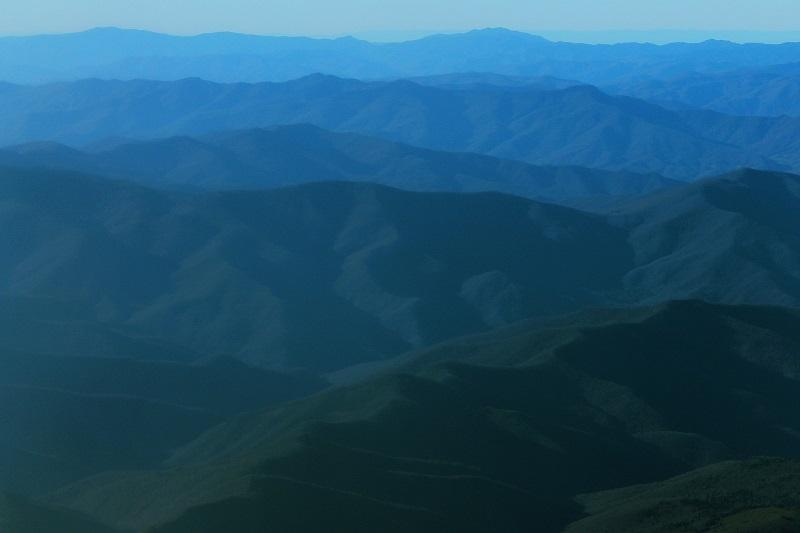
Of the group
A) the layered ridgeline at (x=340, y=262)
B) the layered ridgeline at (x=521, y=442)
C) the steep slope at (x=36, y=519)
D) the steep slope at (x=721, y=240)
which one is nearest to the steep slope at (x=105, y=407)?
the layered ridgeline at (x=521, y=442)

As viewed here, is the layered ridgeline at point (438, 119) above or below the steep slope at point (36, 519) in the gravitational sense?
below

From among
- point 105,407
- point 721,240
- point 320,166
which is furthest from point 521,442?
point 320,166

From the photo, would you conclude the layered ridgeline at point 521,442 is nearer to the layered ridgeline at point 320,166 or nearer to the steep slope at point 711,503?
the steep slope at point 711,503

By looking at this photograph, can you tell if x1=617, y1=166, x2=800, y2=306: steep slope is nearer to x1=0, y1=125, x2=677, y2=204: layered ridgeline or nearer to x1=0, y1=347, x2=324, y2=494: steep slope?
x1=0, y1=125, x2=677, y2=204: layered ridgeline

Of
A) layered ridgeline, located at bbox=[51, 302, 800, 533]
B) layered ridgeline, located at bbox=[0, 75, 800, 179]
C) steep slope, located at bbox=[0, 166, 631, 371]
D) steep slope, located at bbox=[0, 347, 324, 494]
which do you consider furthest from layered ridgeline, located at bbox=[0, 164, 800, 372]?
layered ridgeline, located at bbox=[0, 75, 800, 179]

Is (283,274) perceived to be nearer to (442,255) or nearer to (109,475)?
(442,255)

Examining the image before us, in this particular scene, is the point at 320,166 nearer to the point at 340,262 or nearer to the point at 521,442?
the point at 340,262
